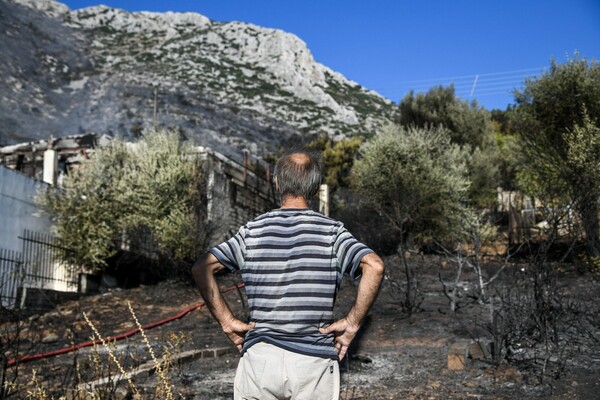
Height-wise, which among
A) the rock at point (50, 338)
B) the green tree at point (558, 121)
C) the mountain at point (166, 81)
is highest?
the mountain at point (166, 81)

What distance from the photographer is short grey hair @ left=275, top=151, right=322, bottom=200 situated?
2.65m

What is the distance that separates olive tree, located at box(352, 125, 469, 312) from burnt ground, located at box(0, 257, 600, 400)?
6167 millimetres

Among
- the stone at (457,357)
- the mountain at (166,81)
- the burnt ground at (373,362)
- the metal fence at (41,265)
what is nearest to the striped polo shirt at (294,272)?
the burnt ground at (373,362)

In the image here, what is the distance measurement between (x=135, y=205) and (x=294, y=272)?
15.4m

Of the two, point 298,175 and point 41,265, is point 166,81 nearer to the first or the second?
point 41,265

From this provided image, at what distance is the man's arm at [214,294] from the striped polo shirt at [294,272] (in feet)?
0.16

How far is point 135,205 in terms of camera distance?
1708 centimetres

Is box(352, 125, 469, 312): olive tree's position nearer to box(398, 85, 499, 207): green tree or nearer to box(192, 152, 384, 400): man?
box(398, 85, 499, 207): green tree

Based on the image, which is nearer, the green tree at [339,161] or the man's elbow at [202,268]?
the man's elbow at [202,268]

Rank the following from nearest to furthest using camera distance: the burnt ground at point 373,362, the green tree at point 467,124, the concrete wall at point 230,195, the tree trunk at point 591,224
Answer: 1. the burnt ground at point 373,362
2. the tree trunk at point 591,224
3. the concrete wall at point 230,195
4. the green tree at point 467,124

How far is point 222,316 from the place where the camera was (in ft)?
8.63

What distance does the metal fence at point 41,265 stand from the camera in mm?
13623

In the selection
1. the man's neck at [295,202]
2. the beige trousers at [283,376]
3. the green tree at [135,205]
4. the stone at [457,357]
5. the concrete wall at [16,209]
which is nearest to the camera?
the beige trousers at [283,376]

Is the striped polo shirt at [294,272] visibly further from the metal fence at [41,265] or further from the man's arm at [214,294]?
the metal fence at [41,265]
